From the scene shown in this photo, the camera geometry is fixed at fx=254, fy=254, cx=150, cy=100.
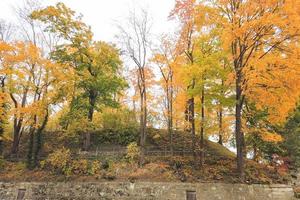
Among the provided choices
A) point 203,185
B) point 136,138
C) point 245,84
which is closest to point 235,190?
point 203,185

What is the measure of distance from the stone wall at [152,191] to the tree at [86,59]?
504 cm

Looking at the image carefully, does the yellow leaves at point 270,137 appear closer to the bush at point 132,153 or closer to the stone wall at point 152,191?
the stone wall at point 152,191

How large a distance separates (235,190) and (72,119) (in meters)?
10.6

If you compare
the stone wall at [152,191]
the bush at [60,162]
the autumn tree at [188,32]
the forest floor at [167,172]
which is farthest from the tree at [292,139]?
the bush at [60,162]

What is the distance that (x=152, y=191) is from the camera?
43.5ft

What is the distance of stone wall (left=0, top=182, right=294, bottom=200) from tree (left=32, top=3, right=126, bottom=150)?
504cm

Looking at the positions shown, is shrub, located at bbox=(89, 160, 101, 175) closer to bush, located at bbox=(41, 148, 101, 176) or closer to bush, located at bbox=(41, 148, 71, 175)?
bush, located at bbox=(41, 148, 101, 176)

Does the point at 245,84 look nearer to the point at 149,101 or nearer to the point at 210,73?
the point at 210,73

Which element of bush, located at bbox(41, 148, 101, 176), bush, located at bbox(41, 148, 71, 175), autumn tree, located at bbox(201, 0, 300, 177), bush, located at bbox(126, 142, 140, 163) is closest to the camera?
autumn tree, located at bbox(201, 0, 300, 177)

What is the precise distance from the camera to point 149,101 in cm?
2231

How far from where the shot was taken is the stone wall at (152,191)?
13148 millimetres

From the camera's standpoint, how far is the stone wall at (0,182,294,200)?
43.1 feet

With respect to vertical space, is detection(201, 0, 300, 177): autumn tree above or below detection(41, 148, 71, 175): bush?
above

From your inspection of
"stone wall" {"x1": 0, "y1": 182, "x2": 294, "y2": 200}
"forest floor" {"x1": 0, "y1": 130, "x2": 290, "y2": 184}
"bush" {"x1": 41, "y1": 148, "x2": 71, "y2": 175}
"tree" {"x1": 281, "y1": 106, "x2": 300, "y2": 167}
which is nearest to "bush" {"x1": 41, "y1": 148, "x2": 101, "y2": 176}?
"bush" {"x1": 41, "y1": 148, "x2": 71, "y2": 175}
